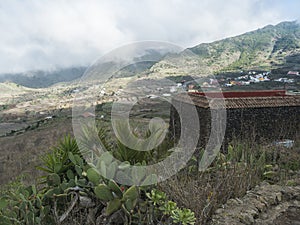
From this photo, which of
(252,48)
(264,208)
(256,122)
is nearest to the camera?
(264,208)

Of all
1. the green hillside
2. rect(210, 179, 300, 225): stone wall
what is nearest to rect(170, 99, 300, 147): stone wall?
rect(210, 179, 300, 225): stone wall

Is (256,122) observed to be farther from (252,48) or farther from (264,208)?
(252,48)

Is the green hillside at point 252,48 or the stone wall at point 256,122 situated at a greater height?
the green hillside at point 252,48

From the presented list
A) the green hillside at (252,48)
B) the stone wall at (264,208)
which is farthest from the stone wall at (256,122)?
the green hillside at (252,48)

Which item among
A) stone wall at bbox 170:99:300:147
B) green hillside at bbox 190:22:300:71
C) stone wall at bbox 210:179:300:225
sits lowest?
stone wall at bbox 210:179:300:225

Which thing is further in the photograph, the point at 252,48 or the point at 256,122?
the point at 252,48

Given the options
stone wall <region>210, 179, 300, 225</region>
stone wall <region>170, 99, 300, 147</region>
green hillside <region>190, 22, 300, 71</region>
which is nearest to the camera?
stone wall <region>210, 179, 300, 225</region>

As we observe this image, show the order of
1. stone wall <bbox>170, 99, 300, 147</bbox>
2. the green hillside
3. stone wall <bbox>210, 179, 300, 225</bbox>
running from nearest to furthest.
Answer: stone wall <bbox>210, 179, 300, 225</bbox> → stone wall <bbox>170, 99, 300, 147</bbox> → the green hillside

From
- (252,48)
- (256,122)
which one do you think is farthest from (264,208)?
(252,48)

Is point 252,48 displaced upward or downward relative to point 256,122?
upward

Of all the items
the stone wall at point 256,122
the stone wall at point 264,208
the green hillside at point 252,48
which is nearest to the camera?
the stone wall at point 264,208

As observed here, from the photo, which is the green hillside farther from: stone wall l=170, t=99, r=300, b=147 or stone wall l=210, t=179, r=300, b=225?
stone wall l=210, t=179, r=300, b=225

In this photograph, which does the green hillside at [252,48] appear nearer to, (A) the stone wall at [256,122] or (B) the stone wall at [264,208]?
(A) the stone wall at [256,122]

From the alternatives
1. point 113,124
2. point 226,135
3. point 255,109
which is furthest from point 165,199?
point 255,109
